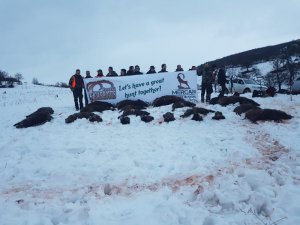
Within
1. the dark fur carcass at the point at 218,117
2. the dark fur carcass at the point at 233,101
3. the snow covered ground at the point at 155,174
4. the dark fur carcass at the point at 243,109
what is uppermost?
the dark fur carcass at the point at 233,101

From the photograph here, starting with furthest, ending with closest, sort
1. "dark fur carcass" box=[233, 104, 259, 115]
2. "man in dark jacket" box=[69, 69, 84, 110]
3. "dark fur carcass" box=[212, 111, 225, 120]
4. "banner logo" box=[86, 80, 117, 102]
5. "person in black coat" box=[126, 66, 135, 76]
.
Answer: "person in black coat" box=[126, 66, 135, 76] < "banner logo" box=[86, 80, 117, 102] < "man in dark jacket" box=[69, 69, 84, 110] < "dark fur carcass" box=[233, 104, 259, 115] < "dark fur carcass" box=[212, 111, 225, 120]

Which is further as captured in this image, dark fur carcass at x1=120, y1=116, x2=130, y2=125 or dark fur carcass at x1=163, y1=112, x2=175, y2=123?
dark fur carcass at x1=120, y1=116, x2=130, y2=125

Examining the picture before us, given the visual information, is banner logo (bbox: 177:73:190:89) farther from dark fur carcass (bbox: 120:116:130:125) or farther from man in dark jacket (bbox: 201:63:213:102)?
dark fur carcass (bbox: 120:116:130:125)

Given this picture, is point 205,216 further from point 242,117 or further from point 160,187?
point 242,117

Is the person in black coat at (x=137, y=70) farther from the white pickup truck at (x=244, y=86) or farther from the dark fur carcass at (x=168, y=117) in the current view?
the white pickup truck at (x=244, y=86)

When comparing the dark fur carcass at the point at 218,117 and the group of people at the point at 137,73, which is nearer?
the dark fur carcass at the point at 218,117

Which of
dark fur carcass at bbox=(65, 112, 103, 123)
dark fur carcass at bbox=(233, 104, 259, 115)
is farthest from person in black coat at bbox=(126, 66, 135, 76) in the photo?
dark fur carcass at bbox=(233, 104, 259, 115)

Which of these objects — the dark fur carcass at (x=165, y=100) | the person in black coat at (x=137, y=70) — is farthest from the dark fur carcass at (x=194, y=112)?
the person in black coat at (x=137, y=70)

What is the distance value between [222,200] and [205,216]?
1.78ft

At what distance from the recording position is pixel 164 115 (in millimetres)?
11656

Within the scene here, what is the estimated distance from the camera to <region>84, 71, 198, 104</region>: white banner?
1523 cm

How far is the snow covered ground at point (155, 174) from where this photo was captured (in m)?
5.33

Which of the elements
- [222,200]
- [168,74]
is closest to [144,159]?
[222,200]

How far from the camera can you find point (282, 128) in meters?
9.63
